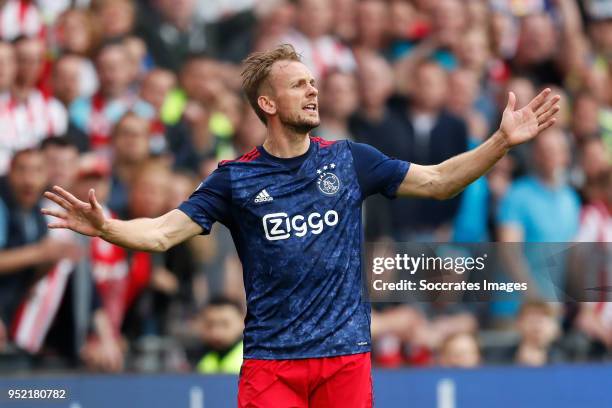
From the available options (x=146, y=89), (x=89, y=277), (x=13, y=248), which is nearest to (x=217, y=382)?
(x=89, y=277)

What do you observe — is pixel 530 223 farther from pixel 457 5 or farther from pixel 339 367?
pixel 339 367

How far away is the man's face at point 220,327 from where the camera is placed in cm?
827

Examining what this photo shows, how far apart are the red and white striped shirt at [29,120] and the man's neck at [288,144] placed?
12.0 feet

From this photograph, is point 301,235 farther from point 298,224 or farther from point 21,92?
point 21,92

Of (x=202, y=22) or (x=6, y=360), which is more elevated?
(x=202, y=22)

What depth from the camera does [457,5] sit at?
33.7 ft

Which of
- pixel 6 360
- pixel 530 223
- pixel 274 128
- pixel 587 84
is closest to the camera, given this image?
pixel 274 128

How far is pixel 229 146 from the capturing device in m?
9.16

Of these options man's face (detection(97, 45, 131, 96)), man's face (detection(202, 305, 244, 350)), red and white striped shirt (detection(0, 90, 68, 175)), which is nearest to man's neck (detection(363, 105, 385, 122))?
man's face (detection(97, 45, 131, 96))

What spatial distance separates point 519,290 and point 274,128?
6.04 feet

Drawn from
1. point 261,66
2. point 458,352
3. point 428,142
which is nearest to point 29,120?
point 428,142

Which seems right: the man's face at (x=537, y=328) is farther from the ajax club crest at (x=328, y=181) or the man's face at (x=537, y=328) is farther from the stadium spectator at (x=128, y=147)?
the ajax club crest at (x=328, y=181)

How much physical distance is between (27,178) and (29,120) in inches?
26.2

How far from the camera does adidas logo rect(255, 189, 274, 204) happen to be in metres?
5.22
